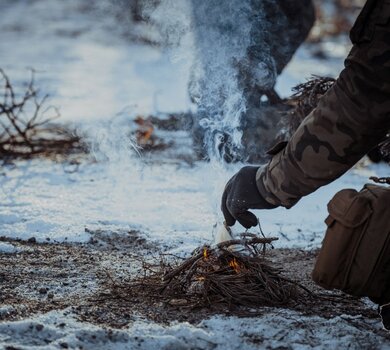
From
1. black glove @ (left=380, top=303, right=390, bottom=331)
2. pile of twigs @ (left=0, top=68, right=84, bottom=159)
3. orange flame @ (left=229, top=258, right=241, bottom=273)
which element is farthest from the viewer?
pile of twigs @ (left=0, top=68, right=84, bottom=159)

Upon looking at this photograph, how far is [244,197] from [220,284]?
1.23 feet

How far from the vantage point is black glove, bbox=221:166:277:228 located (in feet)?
9.73

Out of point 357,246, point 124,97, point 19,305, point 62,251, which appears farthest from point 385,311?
point 124,97

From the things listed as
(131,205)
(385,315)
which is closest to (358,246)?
(385,315)

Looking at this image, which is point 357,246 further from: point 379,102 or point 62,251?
point 62,251

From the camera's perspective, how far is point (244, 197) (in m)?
2.96

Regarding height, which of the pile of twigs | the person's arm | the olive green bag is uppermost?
the person's arm

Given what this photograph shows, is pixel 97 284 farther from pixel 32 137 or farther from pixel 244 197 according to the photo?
pixel 32 137

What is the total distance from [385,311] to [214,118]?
1.99 meters

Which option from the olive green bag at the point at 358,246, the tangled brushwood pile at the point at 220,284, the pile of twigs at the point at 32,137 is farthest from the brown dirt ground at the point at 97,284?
the pile of twigs at the point at 32,137

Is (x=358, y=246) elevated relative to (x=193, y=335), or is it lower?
elevated

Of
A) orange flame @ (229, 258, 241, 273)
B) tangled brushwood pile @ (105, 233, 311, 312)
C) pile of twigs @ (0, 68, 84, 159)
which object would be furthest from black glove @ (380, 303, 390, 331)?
pile of twigs @ (0, 68, 84, 159)

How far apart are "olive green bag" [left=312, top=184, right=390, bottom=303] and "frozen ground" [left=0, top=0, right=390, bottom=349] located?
0.21m

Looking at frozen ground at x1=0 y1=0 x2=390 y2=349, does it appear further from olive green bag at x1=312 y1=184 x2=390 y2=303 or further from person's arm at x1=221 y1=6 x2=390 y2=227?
person's arm at x1=221 y1=6 x2=390 y2=227
